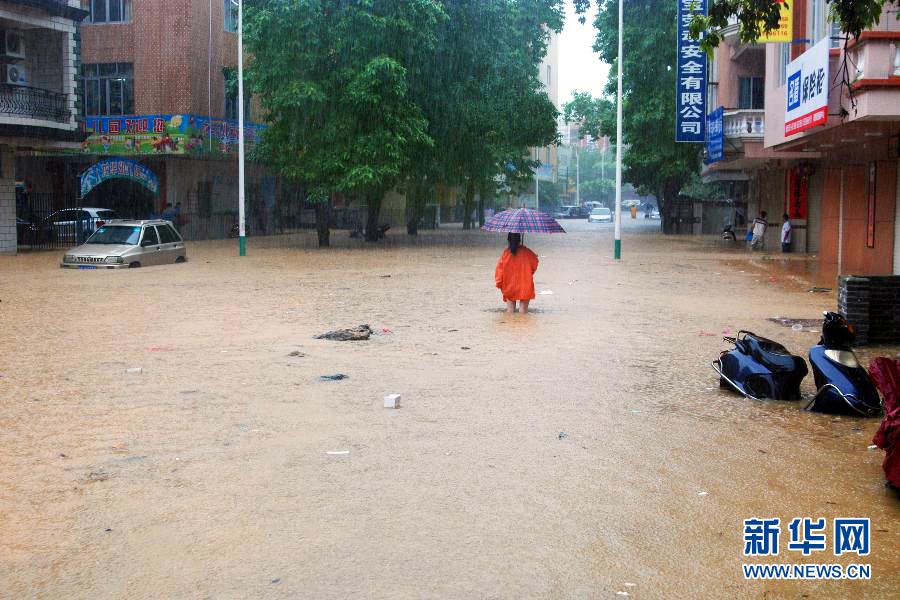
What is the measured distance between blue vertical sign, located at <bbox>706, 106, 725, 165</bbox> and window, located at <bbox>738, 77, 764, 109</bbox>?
2953 mm

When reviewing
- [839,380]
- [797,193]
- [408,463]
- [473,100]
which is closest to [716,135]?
[797,193]

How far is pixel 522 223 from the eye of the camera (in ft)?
50.0

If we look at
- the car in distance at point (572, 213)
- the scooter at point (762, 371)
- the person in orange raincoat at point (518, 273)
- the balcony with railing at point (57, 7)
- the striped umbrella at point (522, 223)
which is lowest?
the scooter at point (762, 371)

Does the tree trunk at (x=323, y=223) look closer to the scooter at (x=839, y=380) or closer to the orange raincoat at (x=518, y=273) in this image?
the orange raincoat at (x=518, y=273)

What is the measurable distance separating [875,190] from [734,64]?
46.8ft

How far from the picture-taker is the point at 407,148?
34.3 m

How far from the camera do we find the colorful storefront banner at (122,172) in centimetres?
3562

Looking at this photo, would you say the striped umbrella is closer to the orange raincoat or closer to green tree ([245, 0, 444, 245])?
the orange raincoat

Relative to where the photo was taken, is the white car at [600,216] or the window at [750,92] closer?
the window at [750,92]

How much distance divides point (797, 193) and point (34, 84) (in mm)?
25631

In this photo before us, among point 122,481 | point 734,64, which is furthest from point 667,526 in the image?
point 734,64

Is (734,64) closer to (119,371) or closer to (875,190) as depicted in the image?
(875,190)

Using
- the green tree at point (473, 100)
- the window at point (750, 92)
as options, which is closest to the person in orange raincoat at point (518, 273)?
the green tree at point (473, 100)

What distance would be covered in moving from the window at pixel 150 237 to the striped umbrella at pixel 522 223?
1325 centimetres
